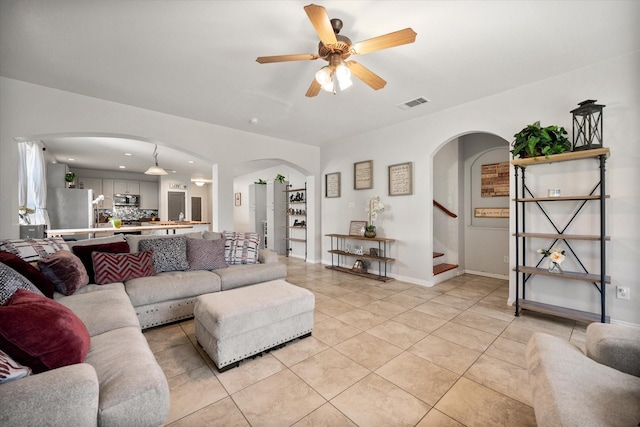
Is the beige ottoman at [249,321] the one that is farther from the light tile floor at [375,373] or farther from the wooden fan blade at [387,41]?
the wooden fan blade at [387,41]

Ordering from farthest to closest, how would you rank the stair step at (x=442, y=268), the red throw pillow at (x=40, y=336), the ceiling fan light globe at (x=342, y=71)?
the stair step at (x=442, y=268)
the ceiling fan light globe at (x=342, y=71)
the red throw pillow at (x=40, y=336)

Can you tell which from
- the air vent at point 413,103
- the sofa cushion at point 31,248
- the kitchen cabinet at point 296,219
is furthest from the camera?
the kitchen cabinet at point 296,219

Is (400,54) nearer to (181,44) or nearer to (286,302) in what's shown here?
(181,44)

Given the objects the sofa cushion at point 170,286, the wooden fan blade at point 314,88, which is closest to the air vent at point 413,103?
the wooden fan blade at point 314,88

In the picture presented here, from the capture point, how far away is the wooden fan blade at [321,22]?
155cm

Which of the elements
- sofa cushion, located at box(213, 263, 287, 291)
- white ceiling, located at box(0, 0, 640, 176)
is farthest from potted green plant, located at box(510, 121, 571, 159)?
sofa cushion, located at box(213, 263, 287, 291)

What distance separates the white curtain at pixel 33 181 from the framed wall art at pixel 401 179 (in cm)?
622

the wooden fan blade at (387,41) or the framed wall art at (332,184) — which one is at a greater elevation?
the wooden fan blade at (387,41)

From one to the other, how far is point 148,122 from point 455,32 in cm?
399

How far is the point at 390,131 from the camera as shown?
15.1 feet

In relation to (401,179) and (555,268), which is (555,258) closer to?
(555,268)

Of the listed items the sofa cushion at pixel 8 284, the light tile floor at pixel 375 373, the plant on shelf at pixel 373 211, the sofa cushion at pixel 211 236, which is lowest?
the light tile floor at pixel 375 373

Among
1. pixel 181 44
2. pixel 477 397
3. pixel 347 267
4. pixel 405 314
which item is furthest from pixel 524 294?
pixel 181 44

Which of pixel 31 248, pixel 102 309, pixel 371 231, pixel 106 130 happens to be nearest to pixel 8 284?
pixel 102 309
